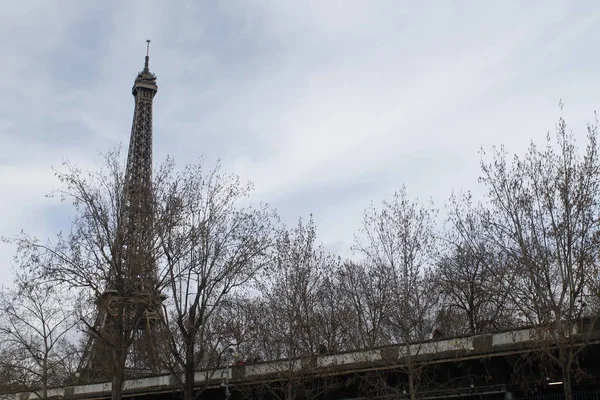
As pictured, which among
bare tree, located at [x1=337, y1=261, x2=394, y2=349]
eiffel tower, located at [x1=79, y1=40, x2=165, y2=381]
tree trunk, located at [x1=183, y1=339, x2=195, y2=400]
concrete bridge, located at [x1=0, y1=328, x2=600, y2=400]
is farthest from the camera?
bare tree, located at [x1=337, y1=261, x2=394, y2=349]

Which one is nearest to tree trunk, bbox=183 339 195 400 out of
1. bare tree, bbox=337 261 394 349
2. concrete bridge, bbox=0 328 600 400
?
concrete bridge, bbox=0 328 600 400

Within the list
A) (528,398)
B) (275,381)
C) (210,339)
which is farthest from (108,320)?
(528,398)

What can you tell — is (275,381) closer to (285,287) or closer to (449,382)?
(285,287)

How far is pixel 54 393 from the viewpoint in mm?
37625

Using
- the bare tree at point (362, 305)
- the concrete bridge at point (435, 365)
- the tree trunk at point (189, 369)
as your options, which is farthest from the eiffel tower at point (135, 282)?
the bare tree at point (362, 305)

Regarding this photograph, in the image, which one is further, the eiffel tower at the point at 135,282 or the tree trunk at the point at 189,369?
the eiffel tower at the point at 135,282

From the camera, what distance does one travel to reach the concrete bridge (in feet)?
74.3

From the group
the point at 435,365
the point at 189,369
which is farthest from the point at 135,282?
the point at 435,365

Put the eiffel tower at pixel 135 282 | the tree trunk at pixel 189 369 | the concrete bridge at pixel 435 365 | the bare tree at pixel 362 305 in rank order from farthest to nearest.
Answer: the bare tree at pixel 362 305, the eiffel tower at pixel 135 282, the tree trunk at pixel 189 369, the concrete bridge at pixel 435 365

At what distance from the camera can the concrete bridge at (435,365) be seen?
22.7 m

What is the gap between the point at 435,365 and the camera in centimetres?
2534

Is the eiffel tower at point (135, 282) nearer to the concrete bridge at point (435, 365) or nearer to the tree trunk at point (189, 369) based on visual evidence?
the tree trunk at point (189, 369)

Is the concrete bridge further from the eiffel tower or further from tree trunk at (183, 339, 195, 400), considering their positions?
the eiffel tower

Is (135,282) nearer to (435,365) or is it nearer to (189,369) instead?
(189,369)
